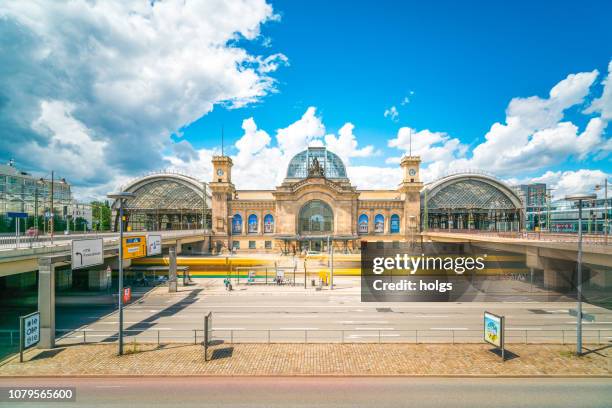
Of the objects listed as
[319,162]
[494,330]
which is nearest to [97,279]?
[494,330]

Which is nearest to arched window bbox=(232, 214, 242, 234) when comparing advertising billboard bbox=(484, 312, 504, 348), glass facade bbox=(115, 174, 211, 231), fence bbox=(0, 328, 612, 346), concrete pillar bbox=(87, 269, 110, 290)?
glass facade bbox=(115, 174, 211, 231)

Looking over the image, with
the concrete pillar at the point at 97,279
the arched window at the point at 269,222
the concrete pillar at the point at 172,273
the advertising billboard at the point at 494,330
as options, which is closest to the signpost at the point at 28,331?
the concrete pillar at the point at 172,273

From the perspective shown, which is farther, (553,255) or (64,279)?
(64,279)

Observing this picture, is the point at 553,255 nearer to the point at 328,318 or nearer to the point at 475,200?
the point at 328,318

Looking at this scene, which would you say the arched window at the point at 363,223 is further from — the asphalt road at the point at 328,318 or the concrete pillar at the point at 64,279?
the concrete pillar at the point at 64,279

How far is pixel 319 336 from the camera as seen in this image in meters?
22.0

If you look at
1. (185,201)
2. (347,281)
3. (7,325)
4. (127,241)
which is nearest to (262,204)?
(185,201)

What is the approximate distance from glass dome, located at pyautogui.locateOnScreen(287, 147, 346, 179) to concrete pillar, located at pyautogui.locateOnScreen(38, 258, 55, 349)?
6314 cm

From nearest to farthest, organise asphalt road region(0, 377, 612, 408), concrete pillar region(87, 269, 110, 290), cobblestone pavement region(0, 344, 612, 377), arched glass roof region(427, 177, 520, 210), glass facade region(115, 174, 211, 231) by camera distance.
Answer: asphalt road region(0, 377, 612, 408) → cobblestone pavement region(0, 344, 612, 377) → concrete pillar region(87, 269, 110, 290) → arched glass roof region(427, 177, 520, 210) → glass facade region(115, 174, 211, 231)

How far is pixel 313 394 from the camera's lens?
14.3 m

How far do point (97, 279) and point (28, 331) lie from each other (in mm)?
21720

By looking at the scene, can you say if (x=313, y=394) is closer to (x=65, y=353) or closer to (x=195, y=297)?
(x=65, y=353)

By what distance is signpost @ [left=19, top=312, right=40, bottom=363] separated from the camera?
17.5 metres

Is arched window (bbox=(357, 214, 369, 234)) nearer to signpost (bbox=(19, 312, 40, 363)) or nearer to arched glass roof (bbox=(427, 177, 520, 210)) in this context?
arched glass roof (bbox=(427, 177, 520, 210))
